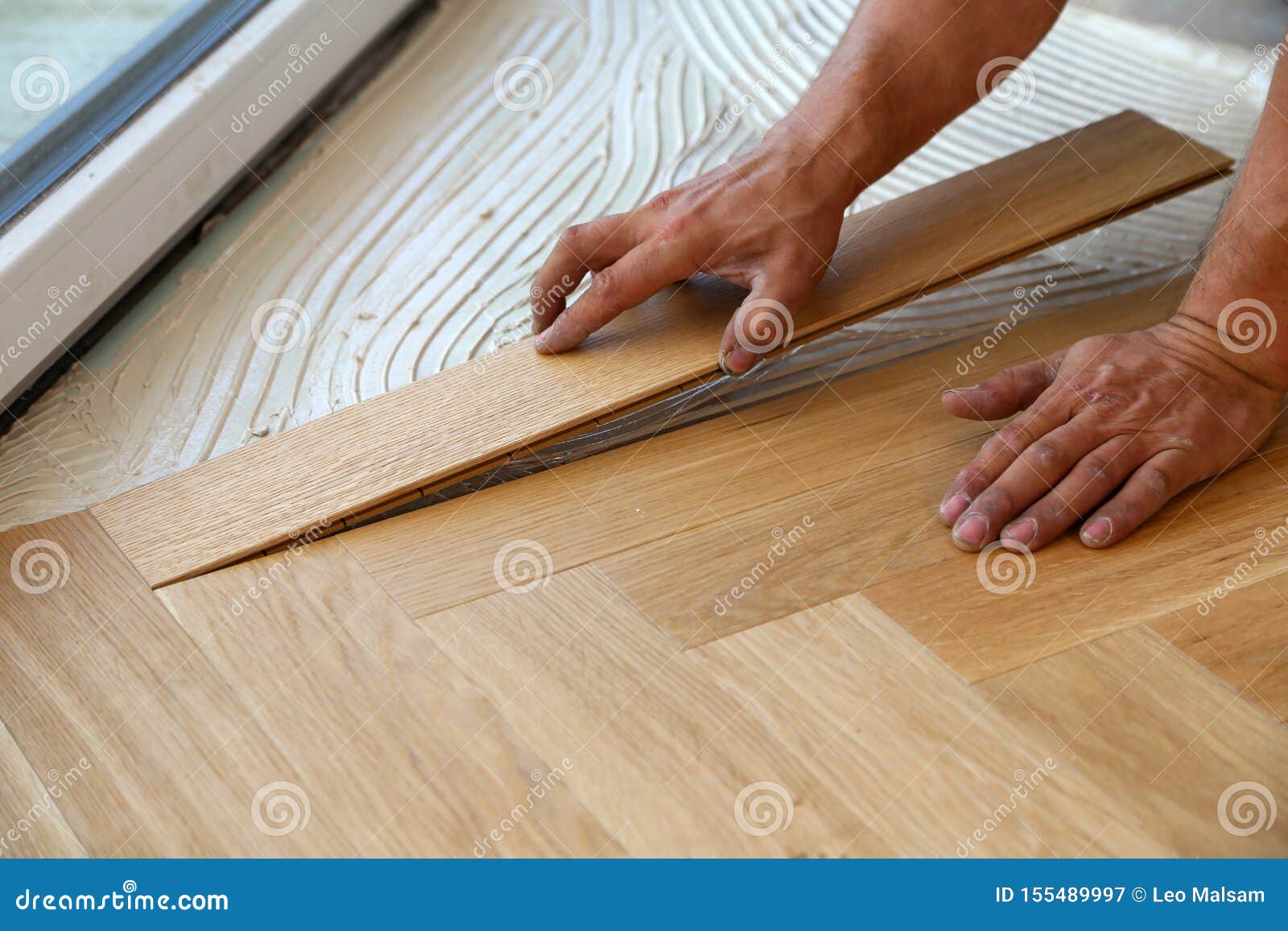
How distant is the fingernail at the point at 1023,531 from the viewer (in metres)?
0.94

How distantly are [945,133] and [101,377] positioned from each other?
3.74 ft

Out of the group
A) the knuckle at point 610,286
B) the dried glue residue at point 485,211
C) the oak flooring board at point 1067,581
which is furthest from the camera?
the dried glue residue at point 485,211

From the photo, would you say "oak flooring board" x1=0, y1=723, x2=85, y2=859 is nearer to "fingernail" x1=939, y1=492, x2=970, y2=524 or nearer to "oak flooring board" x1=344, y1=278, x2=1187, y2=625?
"oak flooring board" x1=344, y1=278, x2=1187, y2=625

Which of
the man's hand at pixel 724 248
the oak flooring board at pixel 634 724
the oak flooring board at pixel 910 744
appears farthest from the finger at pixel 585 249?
the oak flooring board at pixel 910 744

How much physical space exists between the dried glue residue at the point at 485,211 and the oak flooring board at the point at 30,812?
308 mm

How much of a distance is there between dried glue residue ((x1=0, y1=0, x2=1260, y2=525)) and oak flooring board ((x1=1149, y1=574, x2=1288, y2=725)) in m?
0.44

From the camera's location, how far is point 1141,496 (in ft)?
3.14

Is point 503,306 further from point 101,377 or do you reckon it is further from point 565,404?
point 101,377

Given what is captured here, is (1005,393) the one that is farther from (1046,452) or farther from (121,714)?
(121,714)

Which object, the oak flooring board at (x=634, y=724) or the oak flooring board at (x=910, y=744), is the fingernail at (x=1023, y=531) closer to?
the oak flooring board at (x=910, y=744)

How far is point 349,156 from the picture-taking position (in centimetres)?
160

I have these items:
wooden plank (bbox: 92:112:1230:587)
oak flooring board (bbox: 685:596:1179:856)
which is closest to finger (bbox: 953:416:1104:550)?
oak flooring board (bbox: 685:596:1179:856)

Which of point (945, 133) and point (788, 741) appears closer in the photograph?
point (788, 741)

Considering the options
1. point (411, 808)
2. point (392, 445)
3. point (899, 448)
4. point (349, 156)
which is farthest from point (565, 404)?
point (349, 156)
